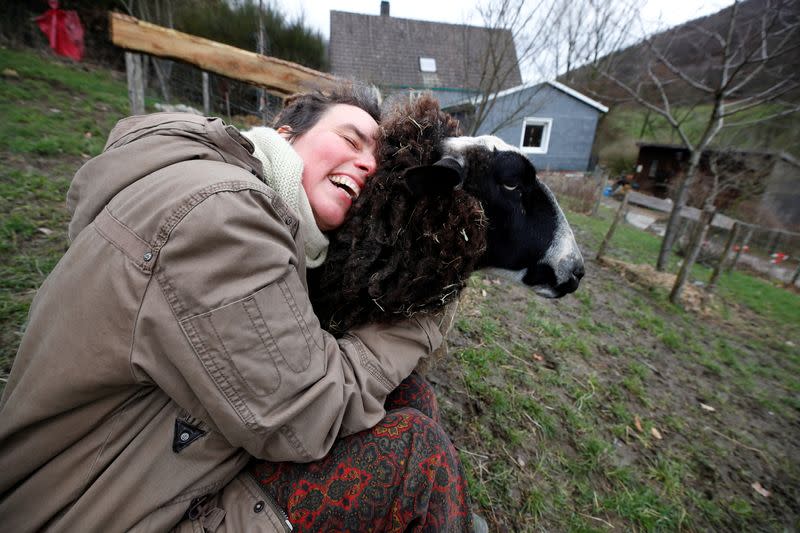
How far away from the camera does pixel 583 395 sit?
130 inches

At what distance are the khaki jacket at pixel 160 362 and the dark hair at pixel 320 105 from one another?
29.0 inches

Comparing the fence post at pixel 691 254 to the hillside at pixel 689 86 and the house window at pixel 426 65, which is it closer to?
the hillside at pixel 689 86

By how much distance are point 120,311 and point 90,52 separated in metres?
16.4

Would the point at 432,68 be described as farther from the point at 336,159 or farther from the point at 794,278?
the point at 336,159

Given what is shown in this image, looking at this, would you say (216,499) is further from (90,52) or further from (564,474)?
(90,52)

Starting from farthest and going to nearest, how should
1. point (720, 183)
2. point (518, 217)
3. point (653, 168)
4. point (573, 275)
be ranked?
point (653, 168) < point (720, 183) < point (573, 275) < point (518, 217)

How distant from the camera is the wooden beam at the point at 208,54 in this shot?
3586 millimetres

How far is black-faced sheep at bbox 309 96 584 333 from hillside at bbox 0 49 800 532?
131 cm

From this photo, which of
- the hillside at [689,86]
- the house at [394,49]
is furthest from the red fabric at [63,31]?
the hillside at [689,86]

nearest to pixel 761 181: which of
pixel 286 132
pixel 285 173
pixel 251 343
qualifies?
pixel 286 132

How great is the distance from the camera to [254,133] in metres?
1.67

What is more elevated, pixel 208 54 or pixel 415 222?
pixel 208 54

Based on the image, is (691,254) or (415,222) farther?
(691,254)

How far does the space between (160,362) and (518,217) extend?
1.85 metres
